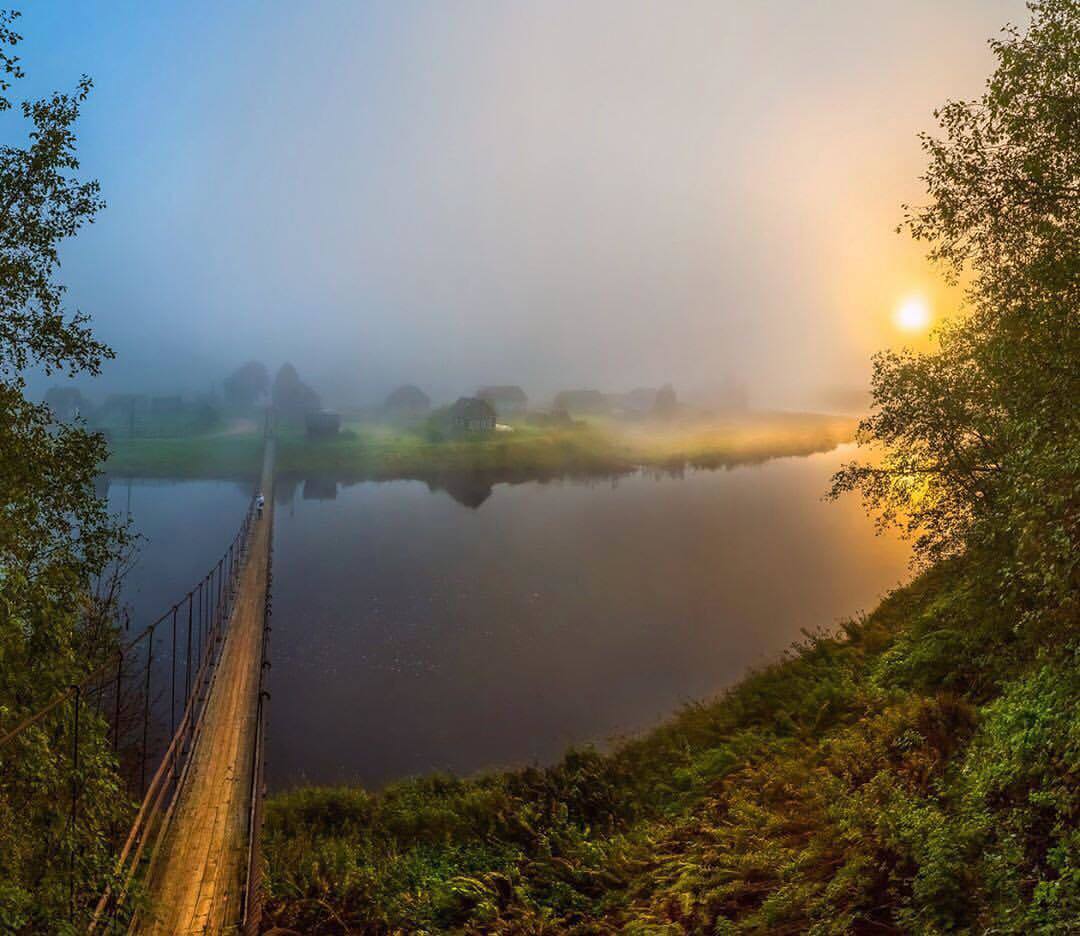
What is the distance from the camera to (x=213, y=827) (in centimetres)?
1593

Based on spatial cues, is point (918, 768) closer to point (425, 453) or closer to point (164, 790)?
point (164, 790)

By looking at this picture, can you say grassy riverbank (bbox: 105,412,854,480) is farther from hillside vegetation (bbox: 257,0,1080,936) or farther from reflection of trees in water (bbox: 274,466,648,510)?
hillside vegetation (bbox: 257,0,1080,936)

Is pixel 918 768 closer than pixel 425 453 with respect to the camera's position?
Yes

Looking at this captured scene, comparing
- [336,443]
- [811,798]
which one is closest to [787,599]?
[811,798]

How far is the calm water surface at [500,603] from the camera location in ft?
85.8

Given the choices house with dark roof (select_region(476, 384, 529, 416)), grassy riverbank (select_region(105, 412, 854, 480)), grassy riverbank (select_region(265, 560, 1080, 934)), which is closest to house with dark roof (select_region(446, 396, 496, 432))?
grassy riverbank (select_region(105, 412, 854, 480))

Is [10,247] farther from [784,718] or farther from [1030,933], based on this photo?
[784,718]

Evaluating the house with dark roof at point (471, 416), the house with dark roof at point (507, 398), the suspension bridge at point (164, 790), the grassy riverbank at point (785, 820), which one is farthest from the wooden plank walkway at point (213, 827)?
the house with dark roof at point (507, 398)

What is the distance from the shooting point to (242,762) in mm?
18906

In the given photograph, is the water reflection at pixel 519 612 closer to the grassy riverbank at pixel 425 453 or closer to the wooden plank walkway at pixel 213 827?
the wooden plank walkway at pixel 213 827

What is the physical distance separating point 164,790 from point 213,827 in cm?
167

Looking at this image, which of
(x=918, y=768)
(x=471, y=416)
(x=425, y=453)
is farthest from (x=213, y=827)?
(x=471, y=416)

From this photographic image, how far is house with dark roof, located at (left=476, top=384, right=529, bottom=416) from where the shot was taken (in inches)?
5879

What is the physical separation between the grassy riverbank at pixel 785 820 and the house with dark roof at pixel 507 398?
12779cm
